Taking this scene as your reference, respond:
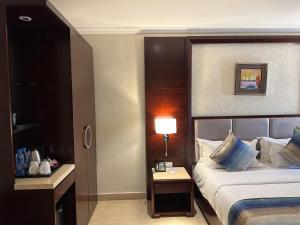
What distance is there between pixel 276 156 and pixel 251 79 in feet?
3.86

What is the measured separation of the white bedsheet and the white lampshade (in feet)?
2.20

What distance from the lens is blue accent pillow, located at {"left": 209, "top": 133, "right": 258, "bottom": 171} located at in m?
3.06

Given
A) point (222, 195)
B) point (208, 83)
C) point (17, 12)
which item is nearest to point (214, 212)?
point (222, 195)

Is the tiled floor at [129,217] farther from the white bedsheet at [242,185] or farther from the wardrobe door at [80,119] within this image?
the white bedsheet at [242,185]

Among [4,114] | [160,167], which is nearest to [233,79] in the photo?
[160,167]

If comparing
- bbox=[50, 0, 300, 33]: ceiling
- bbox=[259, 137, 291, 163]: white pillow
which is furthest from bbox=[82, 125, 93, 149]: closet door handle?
bbox=[259, 137, 291, 163]: white pillow

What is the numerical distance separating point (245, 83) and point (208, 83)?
0.55 meters

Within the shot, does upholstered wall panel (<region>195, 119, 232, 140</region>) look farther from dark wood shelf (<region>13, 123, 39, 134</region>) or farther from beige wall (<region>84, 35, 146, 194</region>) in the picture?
dark wood shelf (<region>13, 123, 39, 134</region>)

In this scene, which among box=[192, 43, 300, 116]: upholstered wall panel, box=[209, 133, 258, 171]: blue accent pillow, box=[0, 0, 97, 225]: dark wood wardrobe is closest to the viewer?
box=[0, 0, 97, 225]: dark wood wardrobe

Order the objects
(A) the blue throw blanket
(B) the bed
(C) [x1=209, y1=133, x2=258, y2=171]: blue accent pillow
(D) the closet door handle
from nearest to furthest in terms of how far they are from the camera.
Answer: (A) the blue throw blanket < (B) the bed < (D) the closet door handle < (C) [x1=209, y1=133, x2=258, y2=171]: blue accent pillow

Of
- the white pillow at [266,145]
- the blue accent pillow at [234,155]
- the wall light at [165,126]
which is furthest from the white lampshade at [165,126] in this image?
the white pillow at [266,145]

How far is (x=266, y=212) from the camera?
191 centimetres

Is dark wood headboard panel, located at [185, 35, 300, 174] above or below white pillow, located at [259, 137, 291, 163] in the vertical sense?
above

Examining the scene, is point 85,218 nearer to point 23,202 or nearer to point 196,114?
point 23,202
